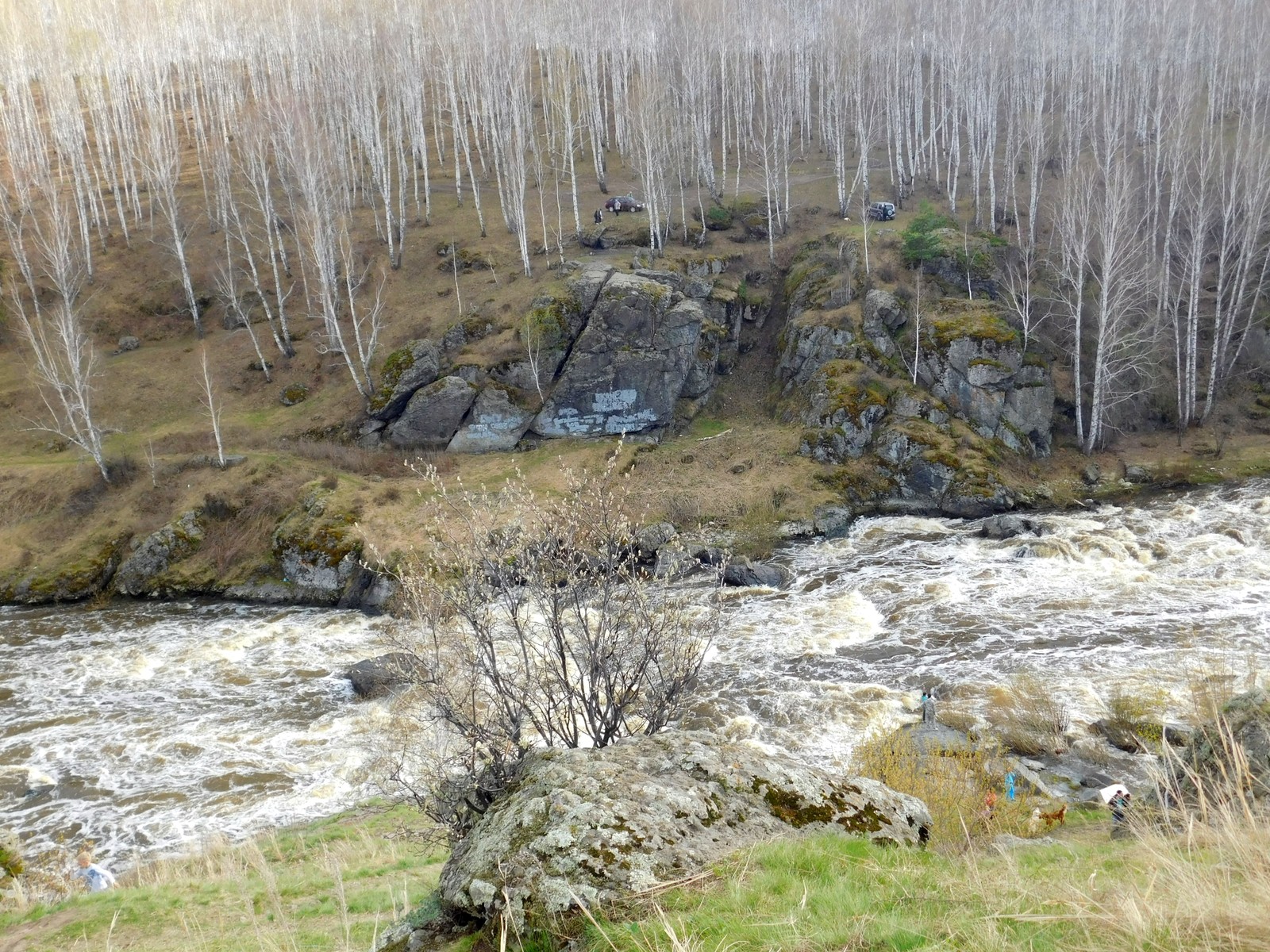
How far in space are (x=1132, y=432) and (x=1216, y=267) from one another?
49.5ft

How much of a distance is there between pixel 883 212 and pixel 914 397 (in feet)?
58.5

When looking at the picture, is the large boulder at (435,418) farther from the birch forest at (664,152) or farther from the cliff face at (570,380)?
the birch forest at (664,152)

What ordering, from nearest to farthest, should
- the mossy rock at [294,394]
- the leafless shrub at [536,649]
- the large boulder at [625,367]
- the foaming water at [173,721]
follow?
the leafless shrub at [536,649] < the foaming water at [173,721] < the large boulder at [625,367] < the mossy rock at [294,394]

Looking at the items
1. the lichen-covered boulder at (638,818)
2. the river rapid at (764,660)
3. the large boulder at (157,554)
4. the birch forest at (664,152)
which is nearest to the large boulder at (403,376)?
the birch forest at (664,152)

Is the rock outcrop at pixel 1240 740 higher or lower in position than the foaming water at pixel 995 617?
higher

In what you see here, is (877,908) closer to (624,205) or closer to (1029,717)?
(1029,717)

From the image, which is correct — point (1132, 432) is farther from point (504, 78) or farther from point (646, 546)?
point (504, 78)

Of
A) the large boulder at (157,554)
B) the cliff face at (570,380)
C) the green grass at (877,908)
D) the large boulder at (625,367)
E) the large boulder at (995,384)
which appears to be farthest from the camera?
the large boulder at (625,367)

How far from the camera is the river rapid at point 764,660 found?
15.4 metres

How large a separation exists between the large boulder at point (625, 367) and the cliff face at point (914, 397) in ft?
20.1

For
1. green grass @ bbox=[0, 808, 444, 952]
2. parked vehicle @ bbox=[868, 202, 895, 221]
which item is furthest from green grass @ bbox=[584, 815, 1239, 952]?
parked vehicle @ bbox=[868, 202, 895, 221]

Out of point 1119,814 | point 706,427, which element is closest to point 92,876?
point 1119,814

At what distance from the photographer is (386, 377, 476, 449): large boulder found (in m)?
34.7

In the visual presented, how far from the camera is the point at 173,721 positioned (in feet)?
59.8
